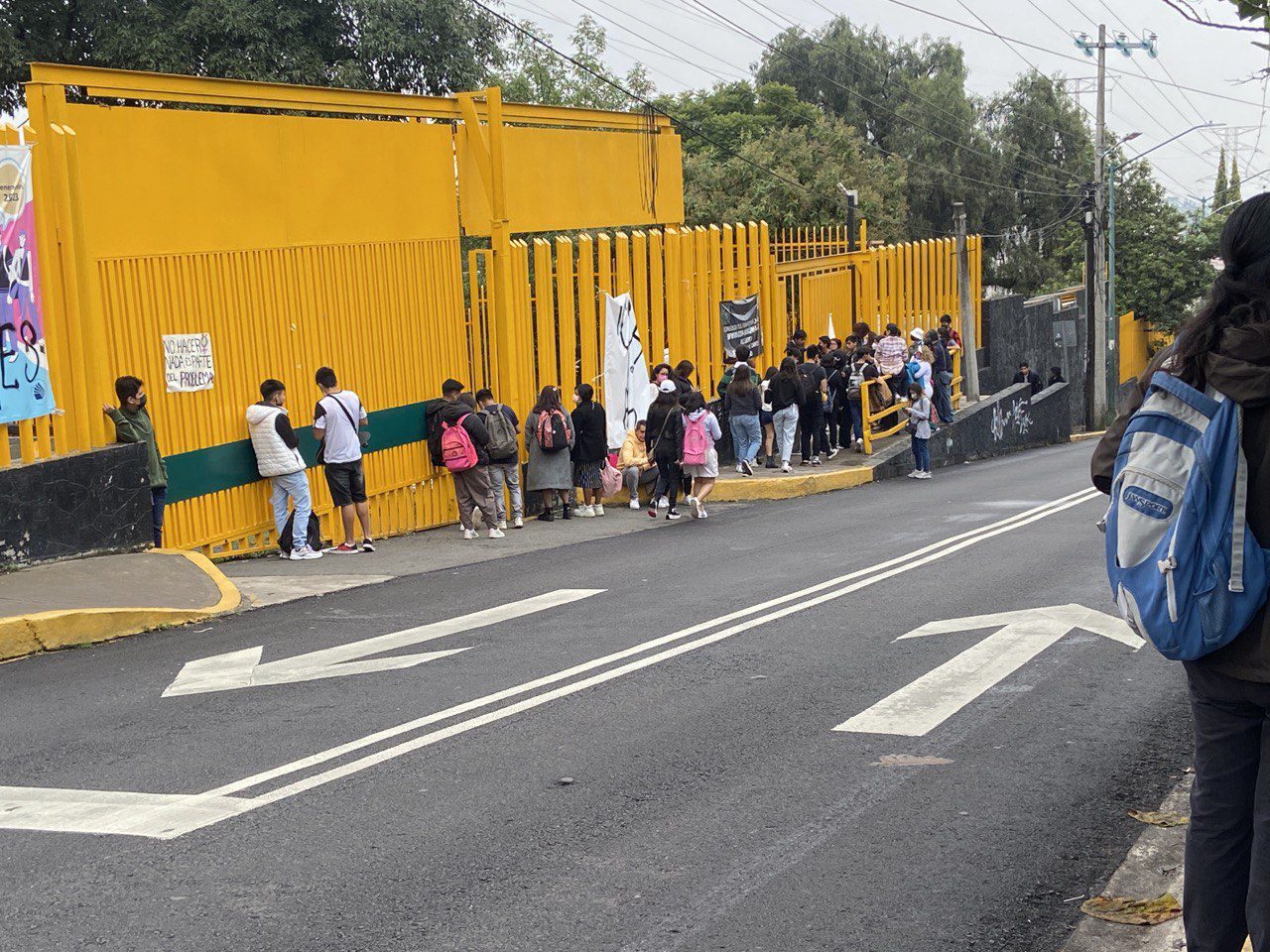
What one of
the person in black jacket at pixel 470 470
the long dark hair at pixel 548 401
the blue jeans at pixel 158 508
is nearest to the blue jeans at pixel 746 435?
the long dark hair at pixel 548 401

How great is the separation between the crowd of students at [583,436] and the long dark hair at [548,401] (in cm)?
1

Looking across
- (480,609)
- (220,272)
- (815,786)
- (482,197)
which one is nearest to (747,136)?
(482,197)

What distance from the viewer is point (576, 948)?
14.9 ft

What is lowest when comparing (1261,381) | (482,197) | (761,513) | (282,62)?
(761,513)

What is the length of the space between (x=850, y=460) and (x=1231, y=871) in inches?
806

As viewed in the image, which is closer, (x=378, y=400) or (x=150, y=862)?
(x=150, y=862)

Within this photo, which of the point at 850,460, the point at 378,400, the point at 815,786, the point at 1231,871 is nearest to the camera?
the point at 1231,871

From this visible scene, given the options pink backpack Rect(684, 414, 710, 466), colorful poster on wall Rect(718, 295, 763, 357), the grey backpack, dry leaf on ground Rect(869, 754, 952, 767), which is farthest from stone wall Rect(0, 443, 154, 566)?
colorful poster on wall Rect(718, 295, 763, 357)

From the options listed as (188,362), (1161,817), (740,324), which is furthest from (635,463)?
(1161,817)

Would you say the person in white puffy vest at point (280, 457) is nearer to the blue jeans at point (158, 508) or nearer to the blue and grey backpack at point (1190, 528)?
the blue jeans at point (158, 508)

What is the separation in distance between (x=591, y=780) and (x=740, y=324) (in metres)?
17.6

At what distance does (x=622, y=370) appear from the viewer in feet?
66.4

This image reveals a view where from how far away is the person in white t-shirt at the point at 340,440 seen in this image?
14.8m

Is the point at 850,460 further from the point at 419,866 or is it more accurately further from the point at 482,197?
the point at 419,866
